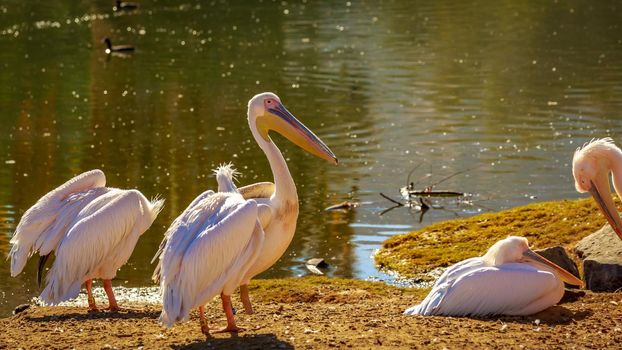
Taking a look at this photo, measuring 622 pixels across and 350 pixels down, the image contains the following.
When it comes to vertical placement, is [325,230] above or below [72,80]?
below

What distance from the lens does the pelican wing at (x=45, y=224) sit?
8328 millimetres

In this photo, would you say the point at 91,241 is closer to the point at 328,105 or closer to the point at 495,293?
the point at 495,293

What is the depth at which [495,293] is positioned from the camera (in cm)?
741

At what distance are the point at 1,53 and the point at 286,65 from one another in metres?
8.99

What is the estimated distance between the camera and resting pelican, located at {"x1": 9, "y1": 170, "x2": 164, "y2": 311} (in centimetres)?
820

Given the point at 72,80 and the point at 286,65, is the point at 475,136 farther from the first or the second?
the point at 72,80

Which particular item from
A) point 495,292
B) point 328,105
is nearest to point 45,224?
point 495,292

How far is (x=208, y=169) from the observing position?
693 inches

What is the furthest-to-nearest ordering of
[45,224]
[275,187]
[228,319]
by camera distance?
1. [45,224]
2. [275,187]
3. [228,319]

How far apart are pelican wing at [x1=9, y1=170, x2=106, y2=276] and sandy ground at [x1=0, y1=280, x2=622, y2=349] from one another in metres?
0.45

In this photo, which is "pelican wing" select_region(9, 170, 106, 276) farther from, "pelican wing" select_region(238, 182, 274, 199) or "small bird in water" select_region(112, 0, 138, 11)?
"small bird in water" select_region(112, 0, 138, 11)

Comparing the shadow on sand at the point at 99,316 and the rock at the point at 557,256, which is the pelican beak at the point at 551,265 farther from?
the shadow on sand at the point at 99,316

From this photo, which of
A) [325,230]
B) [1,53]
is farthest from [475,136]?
[1,53]

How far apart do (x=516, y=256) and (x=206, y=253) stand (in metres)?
2.39
